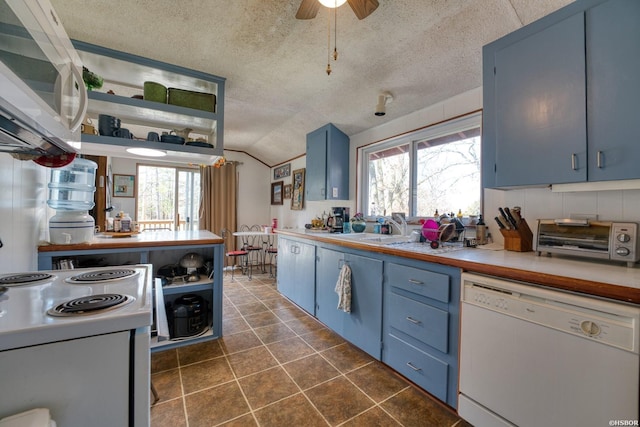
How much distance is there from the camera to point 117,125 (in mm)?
2061

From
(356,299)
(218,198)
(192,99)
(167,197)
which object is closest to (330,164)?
(192,99)

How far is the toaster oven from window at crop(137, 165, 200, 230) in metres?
5.11

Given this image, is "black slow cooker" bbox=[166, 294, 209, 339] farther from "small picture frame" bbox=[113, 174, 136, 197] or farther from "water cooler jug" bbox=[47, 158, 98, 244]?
"small picture frame" bbox=[113, 174, 136, 197]

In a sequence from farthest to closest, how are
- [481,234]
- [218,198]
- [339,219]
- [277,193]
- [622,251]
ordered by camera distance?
1. [277,193]
2. [218,198]
3. [339,219]
4. [481,234]
5. [622,251]

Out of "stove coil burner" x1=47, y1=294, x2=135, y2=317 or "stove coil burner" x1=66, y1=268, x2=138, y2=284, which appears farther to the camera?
"stove coil burner" x1=66, y1=268, x2=138, y2=284

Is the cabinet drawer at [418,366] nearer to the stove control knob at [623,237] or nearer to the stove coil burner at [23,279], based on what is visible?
the stove control knob at [623,237]

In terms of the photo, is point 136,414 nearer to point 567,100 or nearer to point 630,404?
point 630,404

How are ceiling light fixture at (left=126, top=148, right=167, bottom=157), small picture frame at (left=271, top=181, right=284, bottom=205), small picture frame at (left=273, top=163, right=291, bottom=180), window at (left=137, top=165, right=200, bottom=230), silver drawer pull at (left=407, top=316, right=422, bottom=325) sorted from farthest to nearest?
1. small picture frame at (left=271, top=181, right=284, bottom=205)
2. small picture frame at (left=273, top=163, right=291, bottom=180)
3. window at (left=137, top=165, right=200, bottom=230)
4. ceiling light fixture at (left=126, top=148, right=167, bottom=157)
5. silver drawer pull at (left=407, top=316, right=422, bottom=325)

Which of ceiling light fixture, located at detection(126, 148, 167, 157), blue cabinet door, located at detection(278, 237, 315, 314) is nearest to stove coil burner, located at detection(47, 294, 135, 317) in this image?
ceiling light fixture, located at detection(126, 148, 167, 157)

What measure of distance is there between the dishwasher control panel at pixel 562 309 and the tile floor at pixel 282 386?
74 centimetres

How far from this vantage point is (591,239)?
127 centimetres

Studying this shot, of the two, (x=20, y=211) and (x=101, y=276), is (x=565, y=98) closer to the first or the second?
(x=101, y=276)

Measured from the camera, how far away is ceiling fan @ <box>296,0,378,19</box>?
1286 millimetres

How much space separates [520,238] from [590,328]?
75cm
